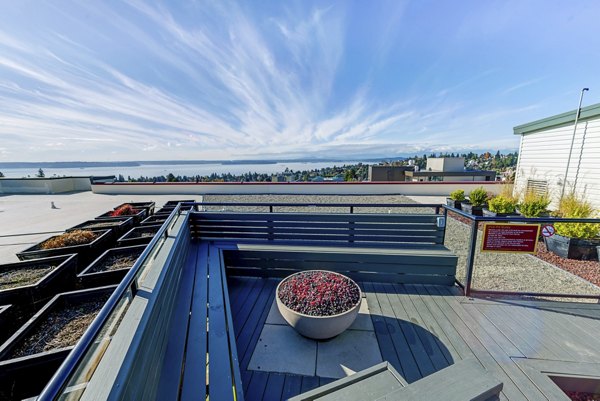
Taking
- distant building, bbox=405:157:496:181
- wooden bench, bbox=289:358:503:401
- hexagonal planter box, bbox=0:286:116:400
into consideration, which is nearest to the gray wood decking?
wooden bench, bbox=289:358:503:401

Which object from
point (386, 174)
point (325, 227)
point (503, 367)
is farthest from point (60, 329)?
point (386, 174)

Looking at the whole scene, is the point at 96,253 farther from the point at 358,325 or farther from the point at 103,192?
the point at 103,192

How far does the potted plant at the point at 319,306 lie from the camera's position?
82.9 inches

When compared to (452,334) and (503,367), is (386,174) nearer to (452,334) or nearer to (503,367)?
(452,334)

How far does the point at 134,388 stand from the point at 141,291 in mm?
681

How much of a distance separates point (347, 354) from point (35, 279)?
3597 millimetres

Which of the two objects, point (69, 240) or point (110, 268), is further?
point (69, 240)

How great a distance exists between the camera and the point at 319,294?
226cm

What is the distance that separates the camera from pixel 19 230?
6.27 metres

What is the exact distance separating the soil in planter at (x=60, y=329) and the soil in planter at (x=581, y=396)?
12.8 feet

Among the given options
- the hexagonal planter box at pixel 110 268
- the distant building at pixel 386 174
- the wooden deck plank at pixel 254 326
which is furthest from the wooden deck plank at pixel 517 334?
the distant building at pixel 386 174

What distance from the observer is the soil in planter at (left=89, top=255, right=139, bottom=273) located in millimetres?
3000

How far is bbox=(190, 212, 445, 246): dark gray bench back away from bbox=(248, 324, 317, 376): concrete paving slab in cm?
151

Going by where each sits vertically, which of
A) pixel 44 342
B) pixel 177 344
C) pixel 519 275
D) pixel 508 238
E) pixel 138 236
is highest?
pixel 508 238
